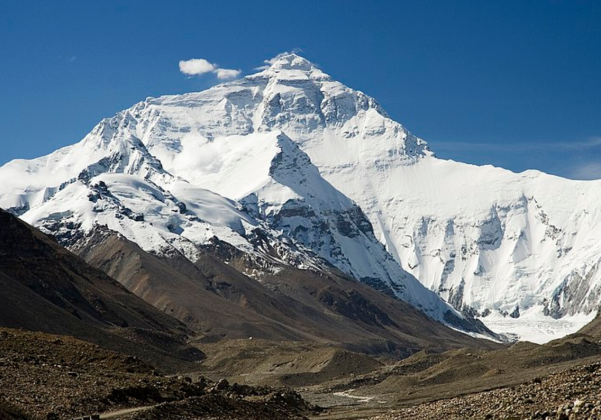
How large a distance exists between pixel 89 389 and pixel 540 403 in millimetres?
33818

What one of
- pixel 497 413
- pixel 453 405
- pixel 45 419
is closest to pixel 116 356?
pixel 45 419

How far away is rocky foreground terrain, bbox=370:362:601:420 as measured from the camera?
5047 centimetres

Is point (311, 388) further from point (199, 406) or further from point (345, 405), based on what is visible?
point (199, 406)

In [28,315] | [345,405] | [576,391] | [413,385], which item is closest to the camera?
[576,391]

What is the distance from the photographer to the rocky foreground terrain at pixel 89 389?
7144cm

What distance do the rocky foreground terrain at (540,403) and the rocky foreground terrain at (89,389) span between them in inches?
621

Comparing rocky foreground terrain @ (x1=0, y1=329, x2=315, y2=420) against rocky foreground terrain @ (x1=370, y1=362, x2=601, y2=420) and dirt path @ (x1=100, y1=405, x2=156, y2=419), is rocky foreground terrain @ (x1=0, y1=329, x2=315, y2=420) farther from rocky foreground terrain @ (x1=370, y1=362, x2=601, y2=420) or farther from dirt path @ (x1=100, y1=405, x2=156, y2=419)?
rocky foreground terrain @ (x1=370, y1=362, x2=601, y2=420)

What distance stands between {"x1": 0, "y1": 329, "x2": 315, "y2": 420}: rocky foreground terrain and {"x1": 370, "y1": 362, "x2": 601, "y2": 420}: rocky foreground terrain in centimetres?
1578

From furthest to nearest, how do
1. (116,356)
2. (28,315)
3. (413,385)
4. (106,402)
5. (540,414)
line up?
(28,315)
(413,385)
(116,356)
(106,402)
(540,414)

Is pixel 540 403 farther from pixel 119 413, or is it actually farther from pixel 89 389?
pixel 89 389

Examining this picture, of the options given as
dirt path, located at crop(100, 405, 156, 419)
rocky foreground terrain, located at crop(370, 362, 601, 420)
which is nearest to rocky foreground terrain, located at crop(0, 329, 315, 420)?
dirt path, located at crop(100, 405, 156, 419)

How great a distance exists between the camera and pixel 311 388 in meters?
181

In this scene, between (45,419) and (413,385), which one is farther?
(413,385)

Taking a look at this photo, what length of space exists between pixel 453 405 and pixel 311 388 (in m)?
112
